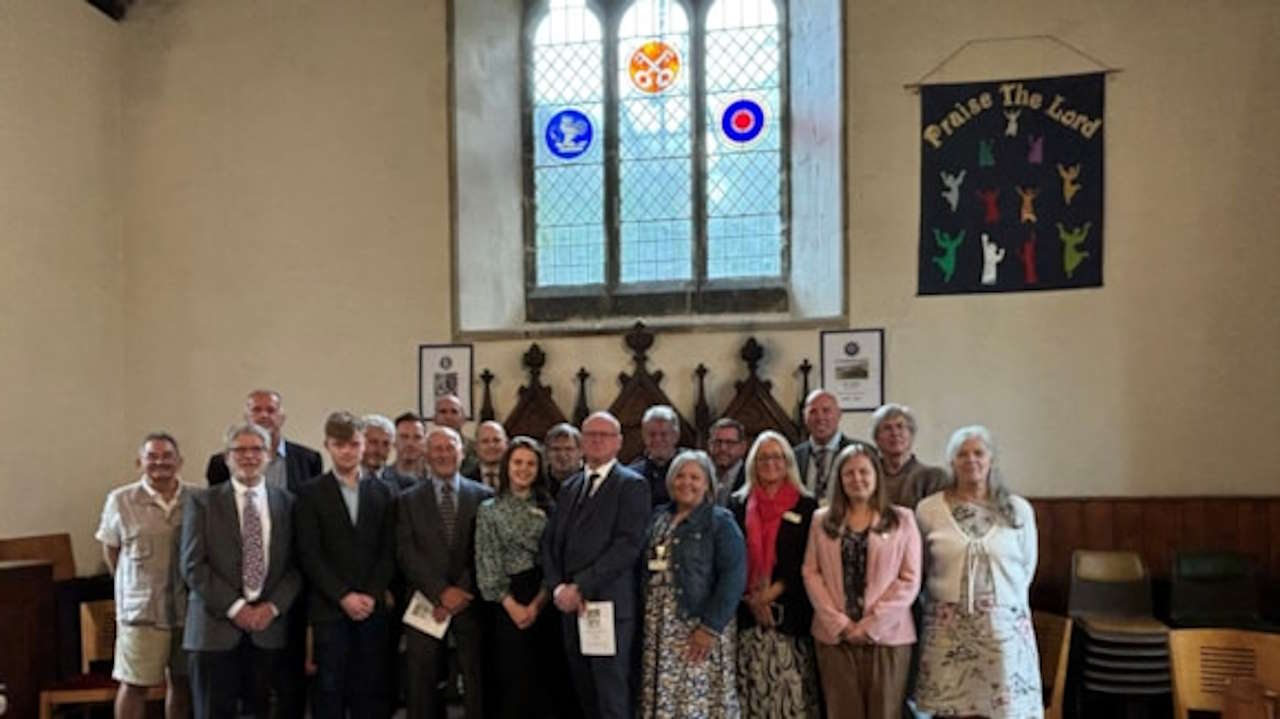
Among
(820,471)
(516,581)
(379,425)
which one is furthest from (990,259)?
(379,425)

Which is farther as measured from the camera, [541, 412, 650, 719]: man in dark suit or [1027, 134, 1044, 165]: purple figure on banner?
[1027, 134, 1044, 165]: purple figure on banner

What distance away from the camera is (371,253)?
6.52 m

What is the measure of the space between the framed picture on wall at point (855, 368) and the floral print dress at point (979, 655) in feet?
7.87

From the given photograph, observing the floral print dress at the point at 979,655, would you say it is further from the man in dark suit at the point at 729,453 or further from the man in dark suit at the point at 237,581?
the man in dark suit at the point at 237,581

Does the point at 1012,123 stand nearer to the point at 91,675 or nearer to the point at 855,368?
the point at 855,368

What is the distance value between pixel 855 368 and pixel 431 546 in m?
3.01

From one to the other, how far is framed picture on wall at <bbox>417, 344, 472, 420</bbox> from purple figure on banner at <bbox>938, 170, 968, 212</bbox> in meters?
3.08

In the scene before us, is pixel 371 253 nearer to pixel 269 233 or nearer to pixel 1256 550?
pixel 269 233

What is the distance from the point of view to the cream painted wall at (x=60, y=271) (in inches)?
225

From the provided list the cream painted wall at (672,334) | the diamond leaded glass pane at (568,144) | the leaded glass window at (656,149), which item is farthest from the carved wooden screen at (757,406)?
the diamond leaded glass pane at (568,144)

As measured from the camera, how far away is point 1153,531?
218 inches

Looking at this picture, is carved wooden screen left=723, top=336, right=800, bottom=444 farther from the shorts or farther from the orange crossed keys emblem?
the shorts

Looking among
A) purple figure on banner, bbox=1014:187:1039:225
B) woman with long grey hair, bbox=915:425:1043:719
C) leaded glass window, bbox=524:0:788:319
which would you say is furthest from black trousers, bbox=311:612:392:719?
purple figure on banner, bbox=1014:187:1039:225

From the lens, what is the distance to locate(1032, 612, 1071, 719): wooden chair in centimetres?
413
